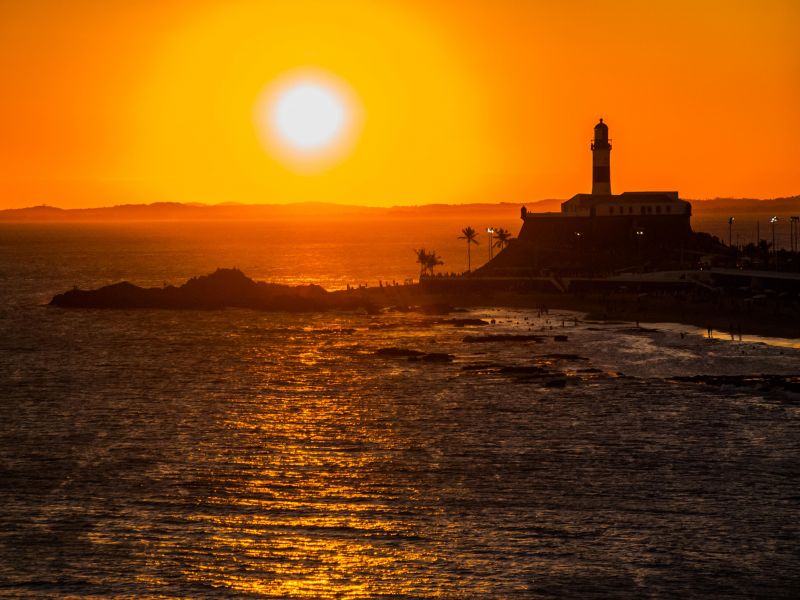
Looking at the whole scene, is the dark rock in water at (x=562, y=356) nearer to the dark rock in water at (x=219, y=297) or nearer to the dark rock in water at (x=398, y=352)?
the dark rock in water at (x=398, y=352)

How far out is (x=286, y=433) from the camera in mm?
57281

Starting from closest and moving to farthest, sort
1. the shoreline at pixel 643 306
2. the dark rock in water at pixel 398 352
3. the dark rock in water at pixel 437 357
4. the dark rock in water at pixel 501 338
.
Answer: the dark rock in water at pixel 437 357, the dark rock in water at pixel 398 352, the dark rock in water at pixel 501 338, the shoreline at pixel 643 306

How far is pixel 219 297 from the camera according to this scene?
132 meters

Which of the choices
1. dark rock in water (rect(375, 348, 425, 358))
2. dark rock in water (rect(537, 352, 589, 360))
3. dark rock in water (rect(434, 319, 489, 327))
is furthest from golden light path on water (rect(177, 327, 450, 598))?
dark rock in water (rect(434, 319, 489, 327))

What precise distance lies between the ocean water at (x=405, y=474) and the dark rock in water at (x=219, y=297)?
39.7m

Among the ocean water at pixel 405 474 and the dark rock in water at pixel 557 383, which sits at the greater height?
the dark rock in water at pixel 557 383

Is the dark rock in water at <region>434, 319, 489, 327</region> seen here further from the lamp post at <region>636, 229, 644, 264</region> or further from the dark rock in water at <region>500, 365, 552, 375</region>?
the lamp post at <region>636, 229, 644, 264</region>

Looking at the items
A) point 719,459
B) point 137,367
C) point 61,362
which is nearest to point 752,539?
point 719,459

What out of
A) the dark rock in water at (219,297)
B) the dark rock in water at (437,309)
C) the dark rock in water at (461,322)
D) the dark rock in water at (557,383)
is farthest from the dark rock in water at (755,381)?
the dark rock in water at (219,297)

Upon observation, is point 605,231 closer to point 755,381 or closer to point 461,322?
point 461,322

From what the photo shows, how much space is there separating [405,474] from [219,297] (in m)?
86.8

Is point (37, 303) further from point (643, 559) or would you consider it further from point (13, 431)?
point (643, 559)

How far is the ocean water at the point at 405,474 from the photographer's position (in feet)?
119

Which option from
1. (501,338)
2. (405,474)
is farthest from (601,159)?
(405,474)
